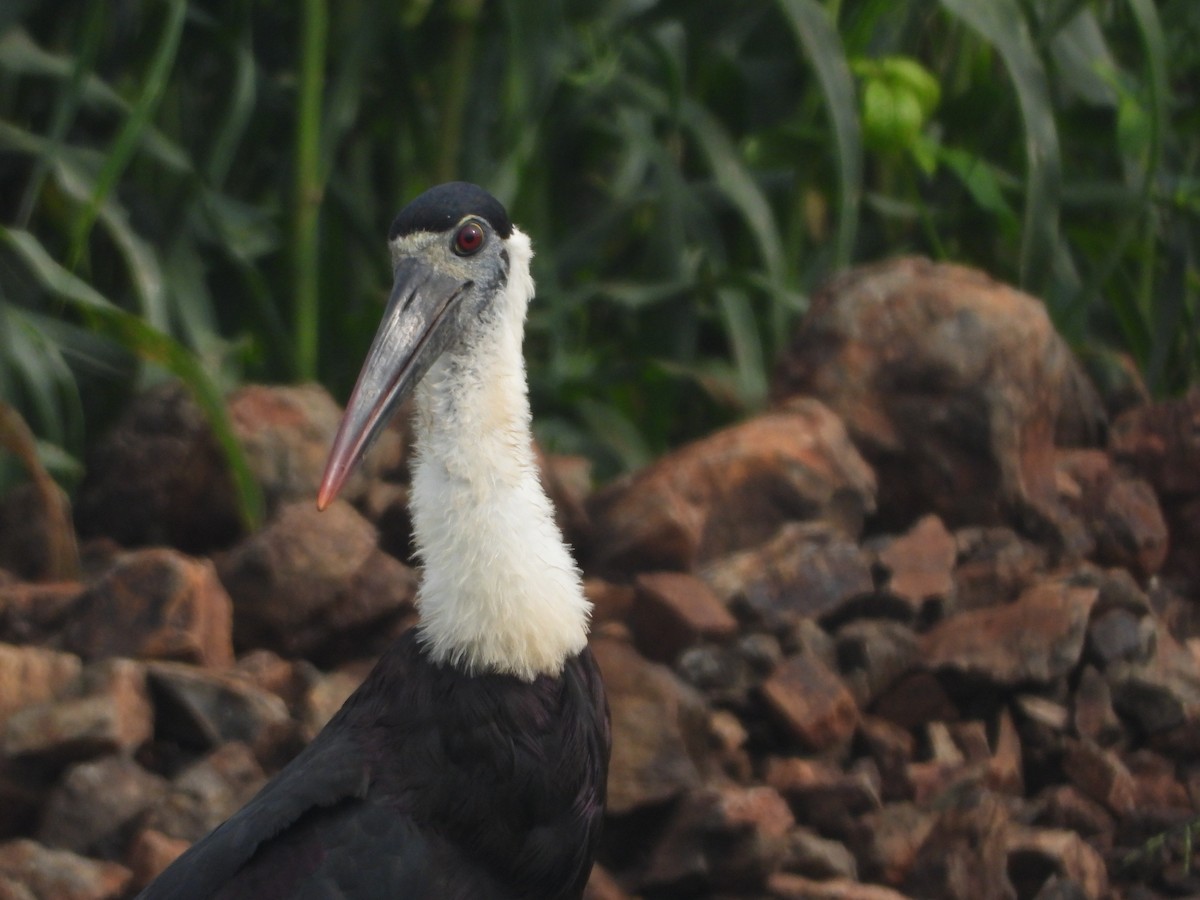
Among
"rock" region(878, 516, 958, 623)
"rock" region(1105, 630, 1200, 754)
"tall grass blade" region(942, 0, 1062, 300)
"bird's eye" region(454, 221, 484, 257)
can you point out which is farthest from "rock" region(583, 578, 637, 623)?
"tall grass blade" region(942, 0, 1062, 300)

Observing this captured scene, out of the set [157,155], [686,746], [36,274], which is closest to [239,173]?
[157,155]

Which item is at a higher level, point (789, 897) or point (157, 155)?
point (157, 155)

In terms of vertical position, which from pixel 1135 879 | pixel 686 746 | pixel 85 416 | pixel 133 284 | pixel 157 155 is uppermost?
pixel 157 155

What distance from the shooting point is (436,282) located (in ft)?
9.31

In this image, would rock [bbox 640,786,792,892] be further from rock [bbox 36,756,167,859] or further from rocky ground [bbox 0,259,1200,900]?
rock [bbox 36,756,167,859]

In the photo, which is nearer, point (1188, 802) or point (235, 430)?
point (1188, 802)

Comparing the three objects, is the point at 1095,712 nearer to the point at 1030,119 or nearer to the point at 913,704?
the point at 913,704

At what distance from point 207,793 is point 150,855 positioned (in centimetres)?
17

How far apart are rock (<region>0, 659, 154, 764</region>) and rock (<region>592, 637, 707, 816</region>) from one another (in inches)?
33.5

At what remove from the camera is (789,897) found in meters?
3.10

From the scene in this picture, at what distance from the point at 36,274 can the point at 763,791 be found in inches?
79.0

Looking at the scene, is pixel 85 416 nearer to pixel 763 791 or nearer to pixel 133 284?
pixel 133 284

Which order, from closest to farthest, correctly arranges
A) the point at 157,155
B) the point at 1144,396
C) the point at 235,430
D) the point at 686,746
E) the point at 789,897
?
the point at 789,897, the point at 686,746, the point at 235,430, the point at 157,155, the point at 1144,396

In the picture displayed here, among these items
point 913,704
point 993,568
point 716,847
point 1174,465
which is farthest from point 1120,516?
point 716,847
